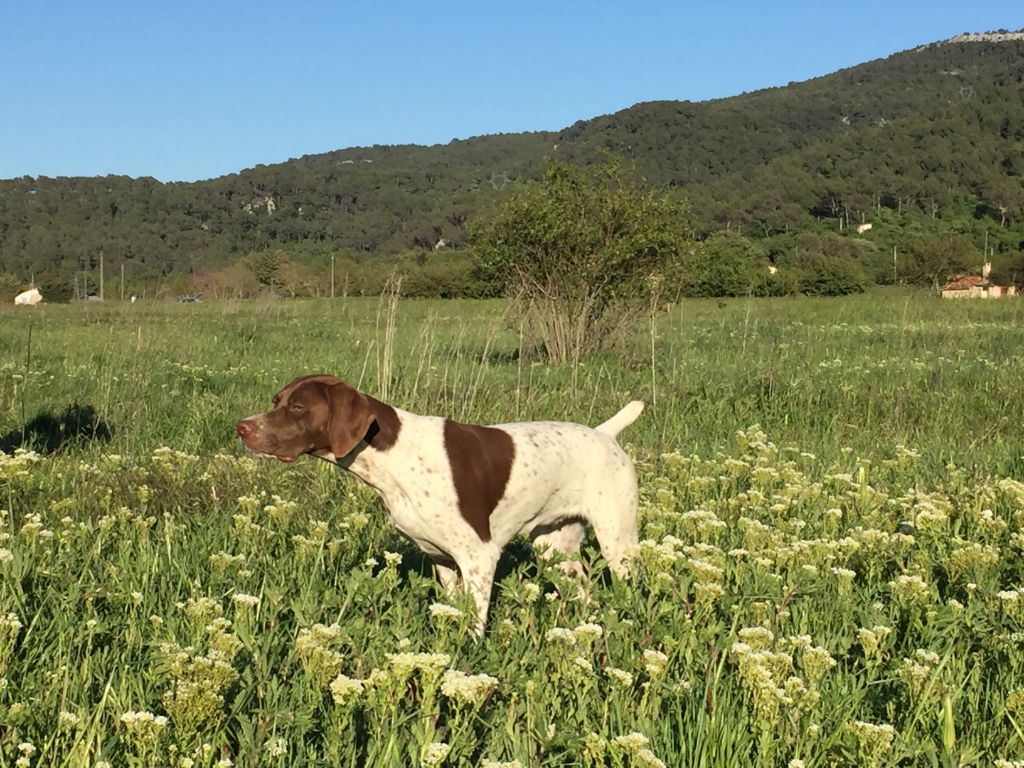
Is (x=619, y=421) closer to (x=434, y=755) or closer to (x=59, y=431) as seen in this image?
(x=434, y=755)

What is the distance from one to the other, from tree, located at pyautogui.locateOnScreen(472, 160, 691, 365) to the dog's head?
11.1m

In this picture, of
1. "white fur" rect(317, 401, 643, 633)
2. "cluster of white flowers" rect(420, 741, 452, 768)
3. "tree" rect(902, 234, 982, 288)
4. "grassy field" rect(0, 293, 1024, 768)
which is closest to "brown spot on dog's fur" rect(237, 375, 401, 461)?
"white fur" rect(317, 401, 643, 633)

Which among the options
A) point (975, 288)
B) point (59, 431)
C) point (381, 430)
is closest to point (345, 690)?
point (381, 430)

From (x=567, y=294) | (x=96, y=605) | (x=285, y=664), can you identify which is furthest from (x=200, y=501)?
(x=567, y=294)

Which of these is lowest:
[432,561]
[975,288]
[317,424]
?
[432,561]

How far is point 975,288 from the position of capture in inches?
2077

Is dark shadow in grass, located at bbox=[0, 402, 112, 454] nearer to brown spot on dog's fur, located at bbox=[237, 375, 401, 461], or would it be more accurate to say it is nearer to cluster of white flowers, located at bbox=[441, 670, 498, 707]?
brown spot on dog's fur, located at bbox=[237, 375, 401, 461]

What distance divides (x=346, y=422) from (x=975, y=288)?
56.2m

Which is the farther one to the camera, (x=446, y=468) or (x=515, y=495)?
(x=515, y=495)

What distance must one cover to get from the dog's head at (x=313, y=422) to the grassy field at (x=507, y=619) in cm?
53

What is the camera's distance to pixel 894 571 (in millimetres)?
4668

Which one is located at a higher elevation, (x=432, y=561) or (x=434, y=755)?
(x=434, y=755)

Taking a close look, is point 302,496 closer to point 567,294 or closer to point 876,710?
point 876,710

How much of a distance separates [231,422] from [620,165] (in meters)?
11.2
